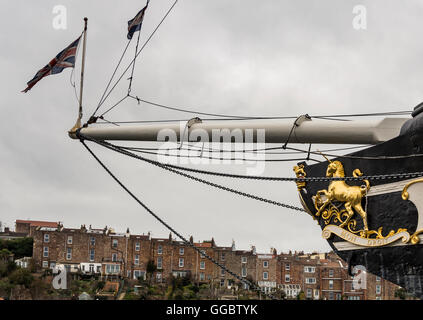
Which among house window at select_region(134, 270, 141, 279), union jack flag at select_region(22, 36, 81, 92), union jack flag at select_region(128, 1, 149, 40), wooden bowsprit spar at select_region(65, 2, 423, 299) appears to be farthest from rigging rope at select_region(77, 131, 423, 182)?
house window at select_region(134, 270, 141, 279)

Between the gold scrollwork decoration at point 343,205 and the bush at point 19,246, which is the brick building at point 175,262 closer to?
the bush at point 19,246

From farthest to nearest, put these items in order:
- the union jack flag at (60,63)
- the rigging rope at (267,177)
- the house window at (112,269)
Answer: the house window at (112,269), the union jack flag at (60,63), the rigging rope at (267,177)

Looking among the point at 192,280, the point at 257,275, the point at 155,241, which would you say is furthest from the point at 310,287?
the point at 155,241

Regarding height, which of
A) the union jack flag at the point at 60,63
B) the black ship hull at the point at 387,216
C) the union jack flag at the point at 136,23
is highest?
the union jack flag at the point at 136,23

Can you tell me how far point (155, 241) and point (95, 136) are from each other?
55032 millimetres

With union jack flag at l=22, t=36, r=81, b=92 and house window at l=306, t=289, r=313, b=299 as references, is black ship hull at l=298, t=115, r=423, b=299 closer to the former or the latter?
union jack flag at l=22, t=36, r=81, b=92

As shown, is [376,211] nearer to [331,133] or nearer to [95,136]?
[331,133]

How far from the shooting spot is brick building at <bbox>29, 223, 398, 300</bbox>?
60688 millimetres

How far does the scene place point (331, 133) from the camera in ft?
21.5

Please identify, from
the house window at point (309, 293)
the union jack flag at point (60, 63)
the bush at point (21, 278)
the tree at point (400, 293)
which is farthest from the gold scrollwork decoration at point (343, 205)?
the house window at point (309, 293)

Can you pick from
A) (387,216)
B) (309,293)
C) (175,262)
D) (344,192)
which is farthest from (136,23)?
(309,293)

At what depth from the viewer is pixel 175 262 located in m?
62.3

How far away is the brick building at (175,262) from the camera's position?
60.7 m

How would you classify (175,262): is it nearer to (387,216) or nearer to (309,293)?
(309,293)
